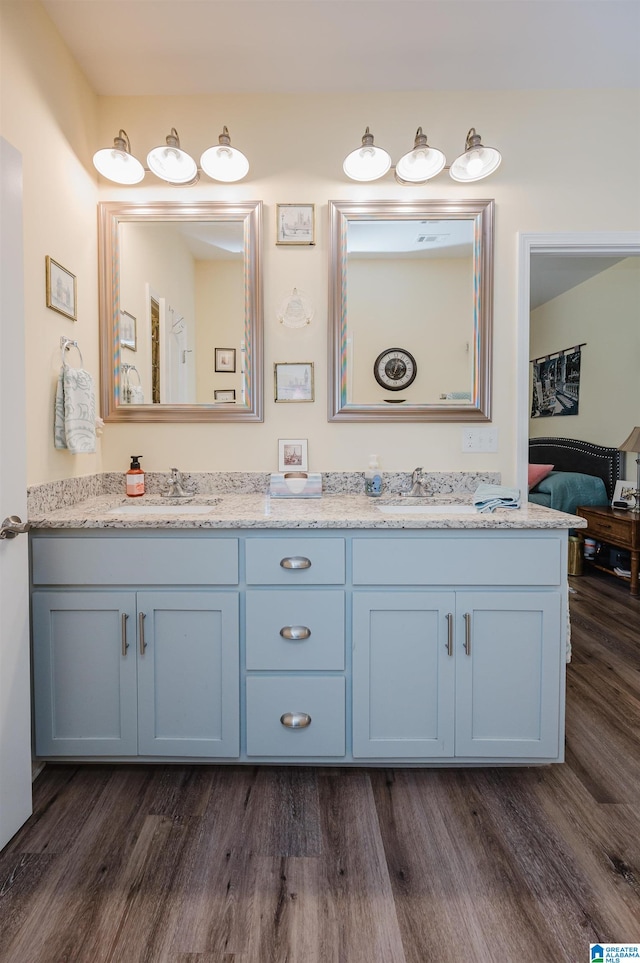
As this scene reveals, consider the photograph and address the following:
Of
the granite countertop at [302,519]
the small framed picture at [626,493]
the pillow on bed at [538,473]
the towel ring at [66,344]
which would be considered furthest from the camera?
the pillow on bed at [538,473]

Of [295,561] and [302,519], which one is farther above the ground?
[302,519]

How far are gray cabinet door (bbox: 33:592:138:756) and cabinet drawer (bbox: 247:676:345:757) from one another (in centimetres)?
40

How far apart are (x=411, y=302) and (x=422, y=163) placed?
1.75 feet

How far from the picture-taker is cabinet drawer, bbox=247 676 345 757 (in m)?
1.56

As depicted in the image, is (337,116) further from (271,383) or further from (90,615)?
(90,615)

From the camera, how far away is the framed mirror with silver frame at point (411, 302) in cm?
204

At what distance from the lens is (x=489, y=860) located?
128 centimetres

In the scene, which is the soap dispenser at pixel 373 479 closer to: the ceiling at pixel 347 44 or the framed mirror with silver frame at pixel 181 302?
the framed mirror with silver frame at pixel 181 302

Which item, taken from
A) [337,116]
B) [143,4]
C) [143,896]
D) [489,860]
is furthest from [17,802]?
[337,116]

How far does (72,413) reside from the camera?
175cm

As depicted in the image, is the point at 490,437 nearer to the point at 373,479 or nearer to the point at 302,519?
the point at 373,479

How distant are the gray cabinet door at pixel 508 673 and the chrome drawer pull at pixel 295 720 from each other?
0.50 metres

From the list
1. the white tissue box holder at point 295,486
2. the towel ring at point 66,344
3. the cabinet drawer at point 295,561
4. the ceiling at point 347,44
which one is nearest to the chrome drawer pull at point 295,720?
the cabinet drawer at point 295,561

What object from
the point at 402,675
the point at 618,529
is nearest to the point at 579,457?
the point at 618,529
